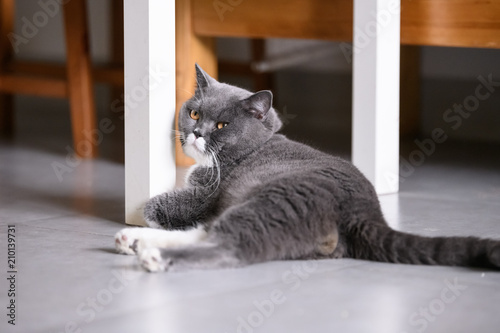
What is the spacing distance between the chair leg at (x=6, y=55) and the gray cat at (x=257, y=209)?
5.78ft

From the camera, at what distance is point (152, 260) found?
62.0 inches

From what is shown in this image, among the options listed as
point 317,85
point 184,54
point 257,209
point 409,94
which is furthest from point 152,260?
point 317,85

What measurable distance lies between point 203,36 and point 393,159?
0.96 m

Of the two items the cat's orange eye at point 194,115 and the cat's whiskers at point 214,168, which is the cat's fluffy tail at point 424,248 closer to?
the cat's whiskers at point 214,168

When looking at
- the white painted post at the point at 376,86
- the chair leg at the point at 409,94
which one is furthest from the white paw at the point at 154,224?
the chair leg at the point at 409,94

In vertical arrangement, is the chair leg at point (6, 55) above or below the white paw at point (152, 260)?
above

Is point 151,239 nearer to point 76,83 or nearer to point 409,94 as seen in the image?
point 76,83

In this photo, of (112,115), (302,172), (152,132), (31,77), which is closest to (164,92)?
(152,132)

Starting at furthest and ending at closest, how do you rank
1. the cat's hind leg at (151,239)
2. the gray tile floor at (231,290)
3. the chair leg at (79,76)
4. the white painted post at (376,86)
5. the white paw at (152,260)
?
the chair leg at (79,76)
the white painted post at (376,86)
the cat's hind leg at (151,239)
the white paw at (152,260)
the gray tile floor at (231,290)

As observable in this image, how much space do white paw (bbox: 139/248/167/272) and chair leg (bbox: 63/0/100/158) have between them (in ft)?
5.12

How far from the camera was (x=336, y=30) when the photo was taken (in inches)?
101

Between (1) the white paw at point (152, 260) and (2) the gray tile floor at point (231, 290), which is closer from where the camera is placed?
(2) the gray tile floor at point (231, 290)

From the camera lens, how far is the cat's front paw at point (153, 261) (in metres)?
1.57

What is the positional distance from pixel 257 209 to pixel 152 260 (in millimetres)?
240
